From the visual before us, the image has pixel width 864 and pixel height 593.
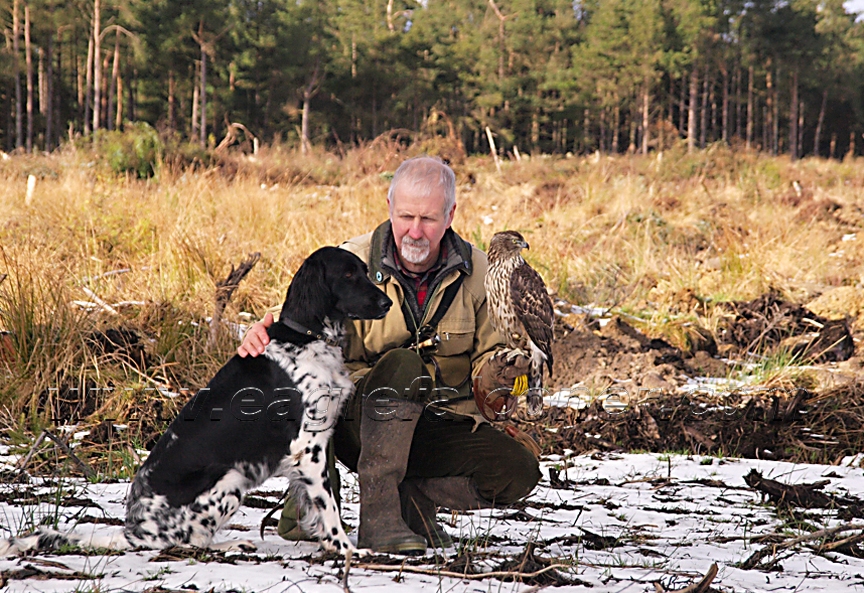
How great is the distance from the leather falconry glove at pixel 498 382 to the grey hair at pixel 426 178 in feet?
2.09

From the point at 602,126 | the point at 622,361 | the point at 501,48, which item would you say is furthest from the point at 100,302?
the point at 501,48

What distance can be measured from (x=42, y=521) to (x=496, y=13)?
49302mm

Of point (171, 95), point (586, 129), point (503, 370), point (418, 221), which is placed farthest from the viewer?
A: point (586, 129)

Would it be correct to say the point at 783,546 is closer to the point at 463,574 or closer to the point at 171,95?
the point at 463,574

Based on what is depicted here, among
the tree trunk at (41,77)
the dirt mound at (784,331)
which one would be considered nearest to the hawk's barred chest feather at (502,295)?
the dirt mound at (784,331)

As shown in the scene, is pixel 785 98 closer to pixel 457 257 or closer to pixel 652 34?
pixel 652 34

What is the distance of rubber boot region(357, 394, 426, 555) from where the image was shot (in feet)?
9.07

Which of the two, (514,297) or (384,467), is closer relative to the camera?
(384,467)

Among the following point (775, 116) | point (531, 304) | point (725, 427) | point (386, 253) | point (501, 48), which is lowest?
point (725, 427)

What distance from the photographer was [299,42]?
38156 mm

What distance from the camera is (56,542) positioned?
258 centimetres

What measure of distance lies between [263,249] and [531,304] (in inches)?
188

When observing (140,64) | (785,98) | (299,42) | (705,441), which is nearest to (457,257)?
(705,441)

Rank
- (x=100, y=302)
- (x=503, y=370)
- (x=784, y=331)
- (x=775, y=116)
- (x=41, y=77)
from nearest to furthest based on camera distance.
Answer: (x=503, y=370)
(x=100, y=302)
(x=784, y=331)
(x=41, y=77)
(x=775, y=116)
